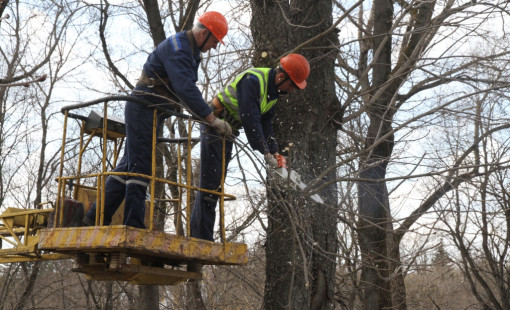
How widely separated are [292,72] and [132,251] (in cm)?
210

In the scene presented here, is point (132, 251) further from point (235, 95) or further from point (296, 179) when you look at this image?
point (235, 95)

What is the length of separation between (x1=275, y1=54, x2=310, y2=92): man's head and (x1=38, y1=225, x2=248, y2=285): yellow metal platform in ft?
5.04

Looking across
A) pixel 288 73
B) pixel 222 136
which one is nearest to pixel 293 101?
pixel 288 73

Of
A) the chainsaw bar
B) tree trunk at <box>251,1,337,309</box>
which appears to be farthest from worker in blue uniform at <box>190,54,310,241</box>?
tree trunk at <box>251,1,337,309</box>

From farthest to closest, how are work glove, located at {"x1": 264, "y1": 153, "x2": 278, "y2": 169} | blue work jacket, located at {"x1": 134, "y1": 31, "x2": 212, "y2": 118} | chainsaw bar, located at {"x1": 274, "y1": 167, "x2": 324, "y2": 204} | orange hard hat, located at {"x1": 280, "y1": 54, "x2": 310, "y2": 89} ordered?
orange hard hat, located at {"x1": 280, "y1": 54, "x2": 310, "y2": 89} < work glove, located at {"x1": 264, "y1": 153, "x2": 278, "y2": 169} < chainsaw bar, located at {"x1": 274, "y1": 167, "x2": 324, "y2": 204} < blue work jacket, located at {"x1": 134, "y1": 31, "x2": 212, "y2": 118}

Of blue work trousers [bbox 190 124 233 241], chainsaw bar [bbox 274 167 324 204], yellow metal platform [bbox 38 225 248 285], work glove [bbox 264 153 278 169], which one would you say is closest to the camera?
yellow metal platform [bbox 38 225 248 285]

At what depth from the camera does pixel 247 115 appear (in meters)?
5.24

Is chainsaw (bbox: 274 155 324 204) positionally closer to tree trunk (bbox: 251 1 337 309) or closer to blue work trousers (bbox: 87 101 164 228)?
tree trunk (bbox: 251 1 337 309)

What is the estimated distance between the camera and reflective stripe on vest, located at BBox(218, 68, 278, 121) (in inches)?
210

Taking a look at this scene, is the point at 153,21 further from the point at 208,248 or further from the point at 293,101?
the point at 208,248

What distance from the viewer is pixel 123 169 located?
541 centimetres

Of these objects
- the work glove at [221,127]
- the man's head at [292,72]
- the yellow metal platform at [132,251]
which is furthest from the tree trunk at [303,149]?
the work glove at [221,127]

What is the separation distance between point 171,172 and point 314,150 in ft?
21.6

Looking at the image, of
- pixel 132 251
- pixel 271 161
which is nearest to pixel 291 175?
pixel 271 161
